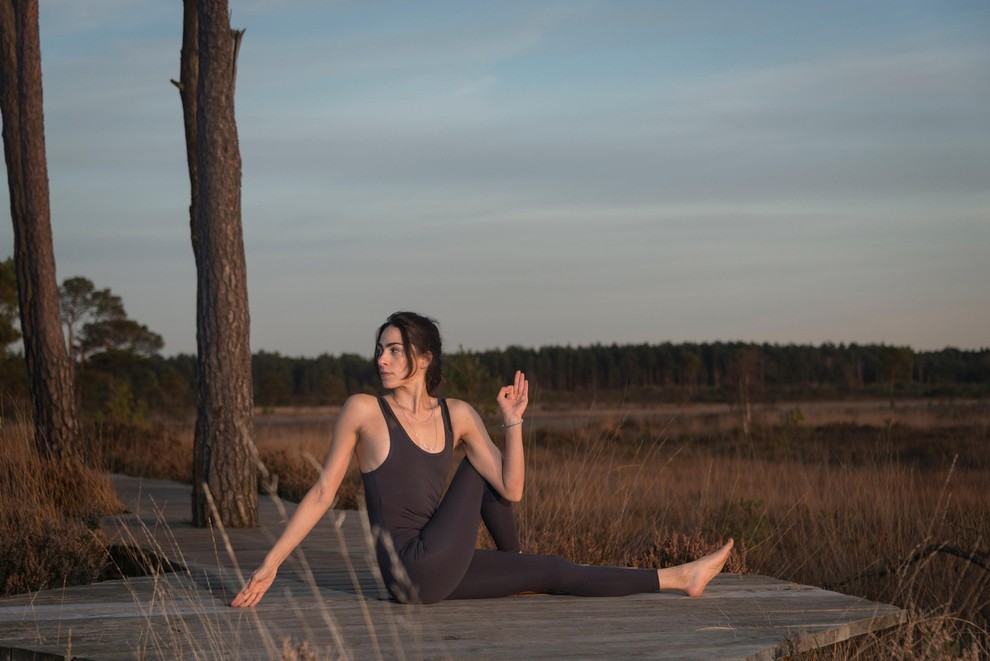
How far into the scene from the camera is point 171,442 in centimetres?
1585

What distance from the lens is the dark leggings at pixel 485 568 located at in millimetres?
4320

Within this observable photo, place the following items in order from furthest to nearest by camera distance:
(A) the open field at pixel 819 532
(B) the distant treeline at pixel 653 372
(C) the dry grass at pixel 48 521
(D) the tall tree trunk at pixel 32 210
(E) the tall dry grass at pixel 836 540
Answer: (B) the distant treeline at pixel 653 372 < (D) the tall tree trunk at pixel 32 210 < (C) the dry grass at pixel 48 521 < (E) the tall dry grass at pixel 836 540 < (A) the open field at pixel 819 532

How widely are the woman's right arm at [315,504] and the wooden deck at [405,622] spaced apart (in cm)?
10

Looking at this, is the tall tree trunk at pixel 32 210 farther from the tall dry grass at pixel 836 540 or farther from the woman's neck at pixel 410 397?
the woman's neck at pixel 410 397

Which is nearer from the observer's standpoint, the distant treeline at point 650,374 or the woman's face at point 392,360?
the woman's face at point 392,360

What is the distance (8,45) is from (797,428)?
66.2 feet

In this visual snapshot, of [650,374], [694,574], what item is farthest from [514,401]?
[650,374]

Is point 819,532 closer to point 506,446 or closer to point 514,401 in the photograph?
point 506,446

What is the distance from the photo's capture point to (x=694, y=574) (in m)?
4.54

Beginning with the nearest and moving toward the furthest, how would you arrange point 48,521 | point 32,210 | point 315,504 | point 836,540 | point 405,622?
point 405,622
point 315,504
point 48,521
point 836,540
point 32,210

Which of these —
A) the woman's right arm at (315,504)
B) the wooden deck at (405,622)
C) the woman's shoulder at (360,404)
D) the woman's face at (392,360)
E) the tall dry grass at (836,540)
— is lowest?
the tall dry grass at (836,540)

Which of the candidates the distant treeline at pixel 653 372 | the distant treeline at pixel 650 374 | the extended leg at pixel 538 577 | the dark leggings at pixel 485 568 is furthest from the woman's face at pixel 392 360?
the distant treeline at pixel 653 372

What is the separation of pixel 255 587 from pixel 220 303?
12.8ft

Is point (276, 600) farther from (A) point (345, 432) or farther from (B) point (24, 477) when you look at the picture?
(B) point (24, 477)
